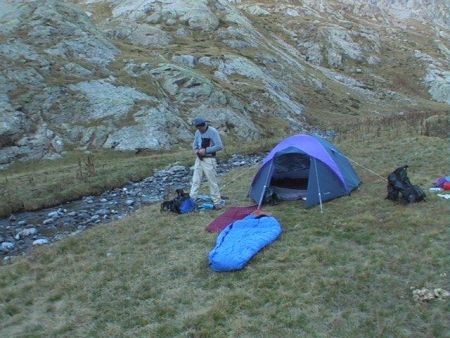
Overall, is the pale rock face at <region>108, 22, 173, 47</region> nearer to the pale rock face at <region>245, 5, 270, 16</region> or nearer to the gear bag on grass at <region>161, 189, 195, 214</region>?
the gear bag on grass at <region>161, 189, 195, 214</region>

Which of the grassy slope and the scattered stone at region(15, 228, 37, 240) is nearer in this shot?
the grassy slope

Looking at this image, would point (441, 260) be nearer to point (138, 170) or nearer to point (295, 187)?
point (295, 187)

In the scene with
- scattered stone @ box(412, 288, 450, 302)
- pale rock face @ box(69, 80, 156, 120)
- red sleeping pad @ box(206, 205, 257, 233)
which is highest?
pale rock face @ box(69, 80, 156, 120)

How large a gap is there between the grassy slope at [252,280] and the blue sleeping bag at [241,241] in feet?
0.84

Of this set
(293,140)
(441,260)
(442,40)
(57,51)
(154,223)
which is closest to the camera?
(441,260)

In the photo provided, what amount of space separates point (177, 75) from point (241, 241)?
34.7 meters

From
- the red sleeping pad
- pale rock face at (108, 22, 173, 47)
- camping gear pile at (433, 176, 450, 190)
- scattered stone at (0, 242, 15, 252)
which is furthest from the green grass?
pale rock face at (108, 22, 173, 47)

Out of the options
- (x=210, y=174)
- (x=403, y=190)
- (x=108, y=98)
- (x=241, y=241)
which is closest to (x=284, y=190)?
(x=210, y=174)

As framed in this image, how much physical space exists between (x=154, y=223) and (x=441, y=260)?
8.56 meters

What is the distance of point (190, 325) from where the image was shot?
8820 millimetres

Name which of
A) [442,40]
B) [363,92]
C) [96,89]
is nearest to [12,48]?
[96,89]

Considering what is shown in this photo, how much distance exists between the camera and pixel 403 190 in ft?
47.2

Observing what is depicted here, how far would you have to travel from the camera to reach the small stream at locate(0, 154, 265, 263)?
635 inches

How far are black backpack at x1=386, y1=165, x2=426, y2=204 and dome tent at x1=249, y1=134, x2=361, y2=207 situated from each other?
64.3 inches
